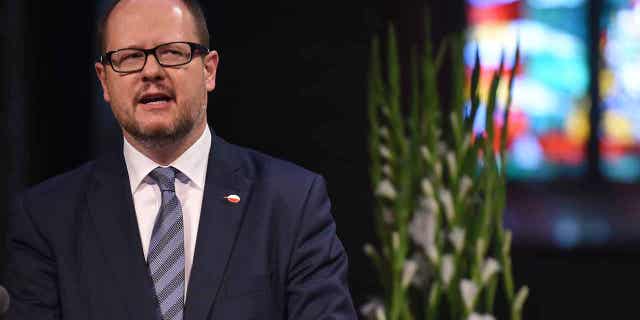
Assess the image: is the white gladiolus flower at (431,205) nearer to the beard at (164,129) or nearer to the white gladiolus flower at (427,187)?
the white gladiolus flower at (427,187)

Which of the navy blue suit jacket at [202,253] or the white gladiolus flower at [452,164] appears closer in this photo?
the navy blue suit jacket at [202,253]

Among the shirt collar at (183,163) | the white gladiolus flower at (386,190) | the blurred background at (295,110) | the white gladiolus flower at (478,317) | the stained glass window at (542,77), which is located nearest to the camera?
the shirt collar at (183,163)

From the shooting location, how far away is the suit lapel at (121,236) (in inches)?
45.6

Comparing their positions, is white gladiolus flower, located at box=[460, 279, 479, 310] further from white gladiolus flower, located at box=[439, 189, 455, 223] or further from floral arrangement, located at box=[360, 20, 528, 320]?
white gladiolus flower, located at box=[439, 189, 455, 223]

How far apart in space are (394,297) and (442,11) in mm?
1615

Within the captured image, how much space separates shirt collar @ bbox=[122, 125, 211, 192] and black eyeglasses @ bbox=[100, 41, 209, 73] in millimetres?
134

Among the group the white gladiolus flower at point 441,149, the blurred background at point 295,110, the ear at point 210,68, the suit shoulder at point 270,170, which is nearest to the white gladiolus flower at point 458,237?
the white gladiolus flower at point 441,149

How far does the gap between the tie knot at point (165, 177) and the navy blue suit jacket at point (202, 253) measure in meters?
0.04

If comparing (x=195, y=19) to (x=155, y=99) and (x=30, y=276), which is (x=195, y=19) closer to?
(x=155, y=99)

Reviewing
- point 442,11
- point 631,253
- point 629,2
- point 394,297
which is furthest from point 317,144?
point 629,2

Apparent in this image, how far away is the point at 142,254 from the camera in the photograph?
1.18 metres

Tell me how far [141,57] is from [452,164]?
1275mm

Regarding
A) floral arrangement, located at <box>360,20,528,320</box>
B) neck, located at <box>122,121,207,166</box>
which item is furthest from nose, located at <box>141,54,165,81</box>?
floral arrangement, located at <box>360,20,528,320</box>

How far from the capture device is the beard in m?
1.14
